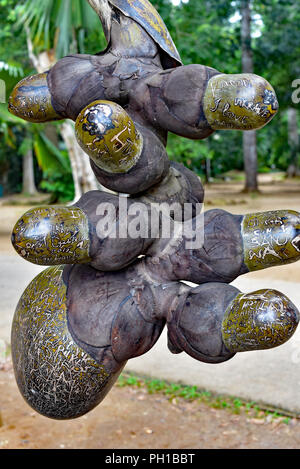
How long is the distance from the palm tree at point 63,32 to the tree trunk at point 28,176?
8740mm

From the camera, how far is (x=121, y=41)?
0.96 m

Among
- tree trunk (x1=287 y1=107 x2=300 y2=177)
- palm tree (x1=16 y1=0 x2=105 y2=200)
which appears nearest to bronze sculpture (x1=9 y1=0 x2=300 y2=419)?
palm tree (x1=16 y1=0 x2=105 y2=200)

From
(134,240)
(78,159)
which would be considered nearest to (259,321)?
(134,240)

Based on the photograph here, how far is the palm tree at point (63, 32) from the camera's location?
4230 millimetres

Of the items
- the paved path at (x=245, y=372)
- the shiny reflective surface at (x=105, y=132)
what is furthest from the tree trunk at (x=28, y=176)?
the shiny reflective surface at (x=105, y=132)

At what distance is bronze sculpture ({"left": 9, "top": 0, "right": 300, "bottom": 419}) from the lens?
0.81 metres

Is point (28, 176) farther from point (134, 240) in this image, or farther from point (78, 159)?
point (134, 240)

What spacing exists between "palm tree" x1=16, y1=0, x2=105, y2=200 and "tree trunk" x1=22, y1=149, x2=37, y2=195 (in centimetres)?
874

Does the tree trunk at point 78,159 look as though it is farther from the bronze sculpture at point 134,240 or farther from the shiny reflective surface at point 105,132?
the shiny reflective surface at point 105,132

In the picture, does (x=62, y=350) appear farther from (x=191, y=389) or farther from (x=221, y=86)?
(x=191, y=389)

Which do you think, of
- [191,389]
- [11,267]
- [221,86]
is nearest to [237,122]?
[221,86]

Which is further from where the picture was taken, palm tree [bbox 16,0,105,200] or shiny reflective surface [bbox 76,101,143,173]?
palm tree [bbox 16,0,105,200]

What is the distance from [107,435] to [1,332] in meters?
1.58

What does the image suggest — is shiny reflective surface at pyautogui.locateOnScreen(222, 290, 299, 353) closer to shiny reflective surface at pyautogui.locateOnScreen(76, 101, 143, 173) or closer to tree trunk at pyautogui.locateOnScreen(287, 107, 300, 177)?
shiny reflective surface at pyautogui.locateOnScreen(76, 101, 143, 173)
